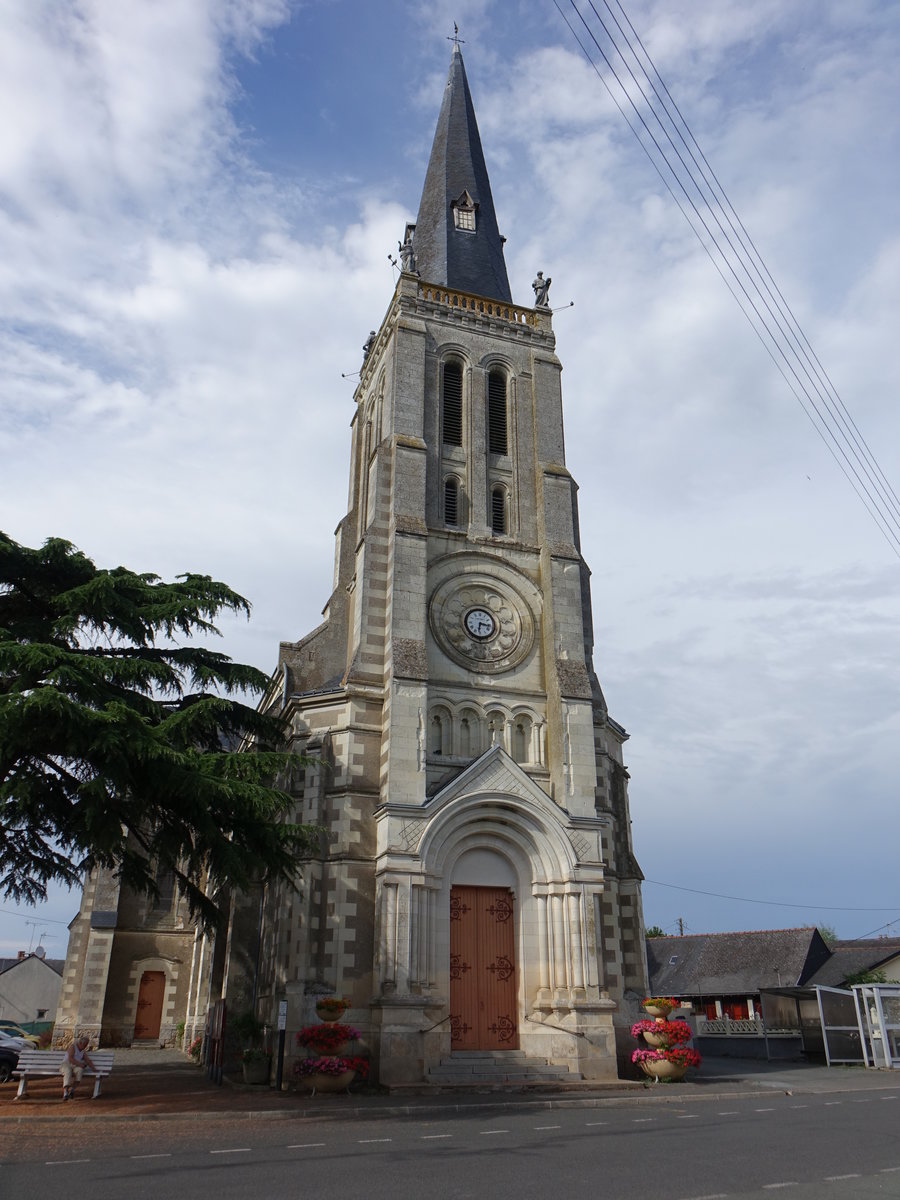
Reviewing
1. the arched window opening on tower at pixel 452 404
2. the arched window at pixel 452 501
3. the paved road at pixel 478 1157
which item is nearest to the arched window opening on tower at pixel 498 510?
the arched window at pixel 452 501

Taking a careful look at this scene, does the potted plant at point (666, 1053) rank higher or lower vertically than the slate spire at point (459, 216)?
lower

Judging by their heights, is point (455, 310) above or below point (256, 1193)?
above

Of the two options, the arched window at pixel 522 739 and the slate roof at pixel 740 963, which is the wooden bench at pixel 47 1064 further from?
the slate roof at pixel 740 963

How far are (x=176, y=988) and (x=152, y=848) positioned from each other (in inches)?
775

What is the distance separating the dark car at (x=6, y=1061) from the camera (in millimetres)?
20016

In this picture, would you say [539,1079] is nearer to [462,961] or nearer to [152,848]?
[462,961]

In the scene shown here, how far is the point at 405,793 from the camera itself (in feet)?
67.3

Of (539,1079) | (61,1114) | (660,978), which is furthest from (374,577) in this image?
(660,978)

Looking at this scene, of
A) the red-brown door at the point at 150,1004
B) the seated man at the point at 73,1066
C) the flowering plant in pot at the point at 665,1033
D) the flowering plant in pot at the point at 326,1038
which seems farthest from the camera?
the red-brown door at the point at 150,1004

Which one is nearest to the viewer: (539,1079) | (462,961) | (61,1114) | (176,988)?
(61,1114)

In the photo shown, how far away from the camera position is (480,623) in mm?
24031

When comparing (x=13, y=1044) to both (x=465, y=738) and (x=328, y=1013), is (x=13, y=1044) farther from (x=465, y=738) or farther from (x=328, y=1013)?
(x=465, y=738)

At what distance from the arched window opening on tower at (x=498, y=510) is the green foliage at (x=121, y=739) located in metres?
9.89

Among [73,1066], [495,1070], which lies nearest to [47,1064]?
[73,1066]
